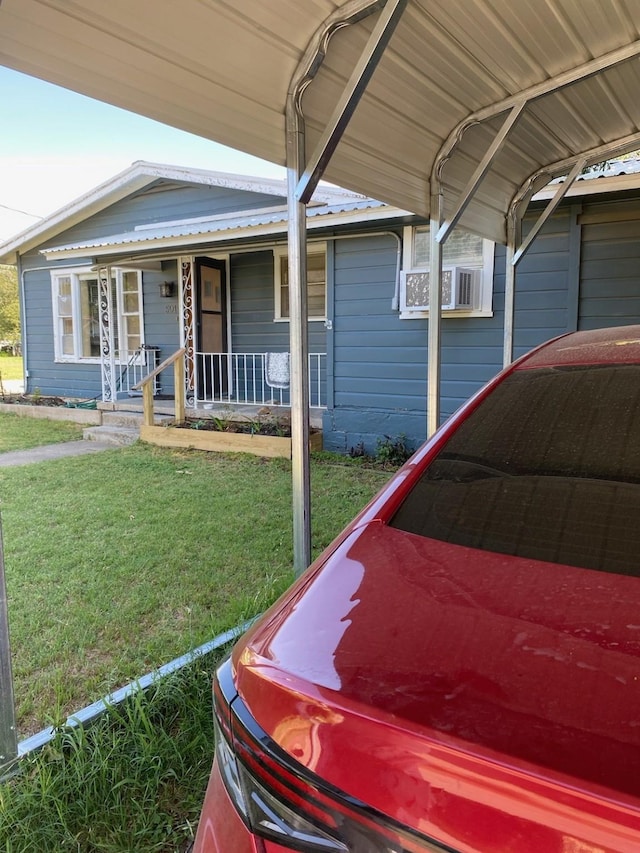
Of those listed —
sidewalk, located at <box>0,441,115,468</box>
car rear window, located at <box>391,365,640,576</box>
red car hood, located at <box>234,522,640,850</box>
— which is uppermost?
car rear window, located at <box>391,365,640,576</box>

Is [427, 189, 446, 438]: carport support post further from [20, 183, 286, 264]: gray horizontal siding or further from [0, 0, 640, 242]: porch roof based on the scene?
[20, 183, 286, 264]: gray horizontal siding

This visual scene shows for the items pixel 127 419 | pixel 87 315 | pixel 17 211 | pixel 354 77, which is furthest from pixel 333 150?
→ pixel 17 211

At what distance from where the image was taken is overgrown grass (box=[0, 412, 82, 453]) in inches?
334

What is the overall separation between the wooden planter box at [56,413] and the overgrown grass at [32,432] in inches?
5.5

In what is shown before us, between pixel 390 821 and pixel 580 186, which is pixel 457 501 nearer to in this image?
pixel 390 821

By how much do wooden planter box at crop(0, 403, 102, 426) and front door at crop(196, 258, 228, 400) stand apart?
1895mm

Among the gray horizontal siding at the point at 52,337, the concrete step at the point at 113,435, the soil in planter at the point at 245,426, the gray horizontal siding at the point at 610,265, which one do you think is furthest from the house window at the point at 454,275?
the gray horizontal siding at the point at 52,337

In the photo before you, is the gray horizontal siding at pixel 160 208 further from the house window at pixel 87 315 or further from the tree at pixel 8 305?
the tree at pixel 8 305

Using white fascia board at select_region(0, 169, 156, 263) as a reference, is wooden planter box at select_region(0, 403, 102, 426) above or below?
below

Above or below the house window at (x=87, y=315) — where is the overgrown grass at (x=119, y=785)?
below

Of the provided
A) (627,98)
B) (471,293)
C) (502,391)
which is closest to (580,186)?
(471,293)

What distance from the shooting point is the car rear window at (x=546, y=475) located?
1391mm

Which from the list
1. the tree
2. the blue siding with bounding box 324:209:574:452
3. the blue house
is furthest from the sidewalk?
the tree

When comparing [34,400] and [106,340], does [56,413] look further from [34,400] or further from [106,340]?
[106,340]
